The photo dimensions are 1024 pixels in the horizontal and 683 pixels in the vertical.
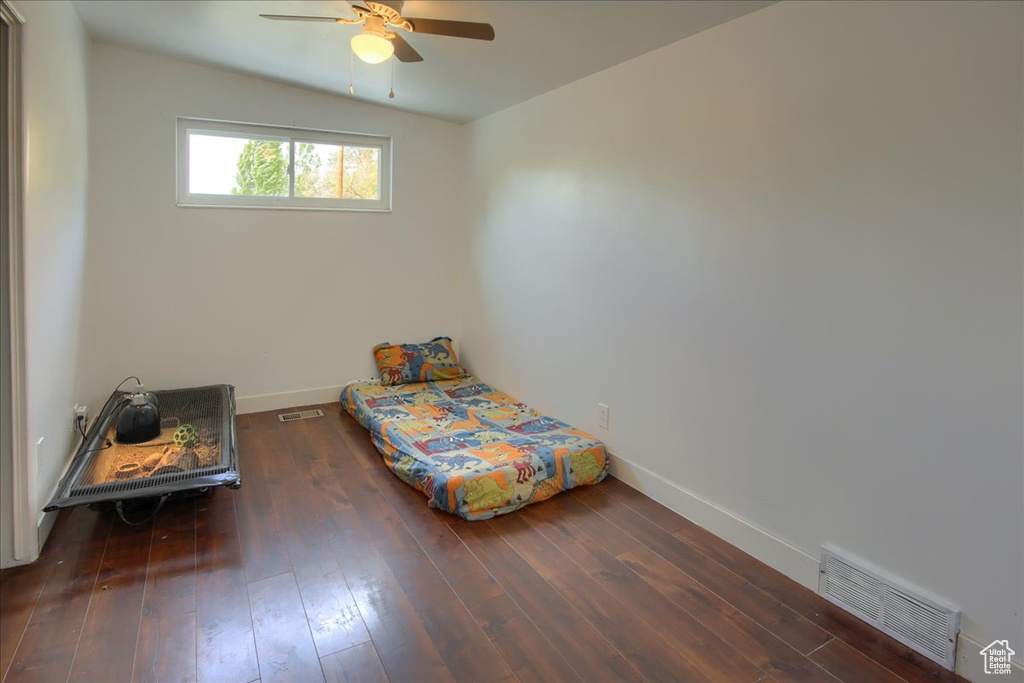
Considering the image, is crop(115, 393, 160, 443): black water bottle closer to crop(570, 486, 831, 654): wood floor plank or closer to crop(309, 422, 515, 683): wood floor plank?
crop(309, 422, 515, 683): wood floor plank

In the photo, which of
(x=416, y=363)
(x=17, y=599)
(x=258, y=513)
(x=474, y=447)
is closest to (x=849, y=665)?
(x=474, y=447)

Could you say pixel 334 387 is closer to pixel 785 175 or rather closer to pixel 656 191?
pixel 656 191

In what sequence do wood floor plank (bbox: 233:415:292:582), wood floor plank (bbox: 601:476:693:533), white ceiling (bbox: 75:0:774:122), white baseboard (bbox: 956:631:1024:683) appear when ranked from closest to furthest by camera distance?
white baseboard (bbox: 956:631:1024:683), wood floor plank (bbox: 233:415:292:582), white ceiling (bbox: 75:0:774:122), wood floor plank (bbox: 601:476:693:533)

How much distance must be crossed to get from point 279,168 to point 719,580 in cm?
371

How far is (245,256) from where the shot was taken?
3.89 meters

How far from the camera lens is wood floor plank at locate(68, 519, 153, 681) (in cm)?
165

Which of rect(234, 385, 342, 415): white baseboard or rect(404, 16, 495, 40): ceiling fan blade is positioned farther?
rect(234, 385, 342, 415): white baseboard

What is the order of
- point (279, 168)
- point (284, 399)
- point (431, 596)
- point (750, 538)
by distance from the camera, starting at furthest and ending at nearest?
1. point (284, 399)
2. point (279, 168)
3. point (750, 538)
4. point (431, 596)

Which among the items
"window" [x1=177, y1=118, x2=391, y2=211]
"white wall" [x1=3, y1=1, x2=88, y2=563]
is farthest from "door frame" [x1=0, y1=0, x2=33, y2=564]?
"window" [x1=177, y1=118, x2=391, y2=211]

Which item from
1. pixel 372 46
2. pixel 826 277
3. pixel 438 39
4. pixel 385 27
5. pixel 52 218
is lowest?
pixel 826 277

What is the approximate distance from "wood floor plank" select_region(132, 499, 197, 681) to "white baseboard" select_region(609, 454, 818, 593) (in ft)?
6.63

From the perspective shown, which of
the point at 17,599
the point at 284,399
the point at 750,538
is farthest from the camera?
the point at 284,399

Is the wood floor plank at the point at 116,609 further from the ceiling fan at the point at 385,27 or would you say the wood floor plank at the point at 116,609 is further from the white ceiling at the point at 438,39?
the white ceiling at the point at 438,39

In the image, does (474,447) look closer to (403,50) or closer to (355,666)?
(355,666)
